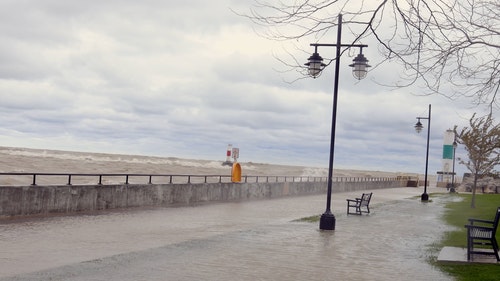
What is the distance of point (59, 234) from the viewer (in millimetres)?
13727

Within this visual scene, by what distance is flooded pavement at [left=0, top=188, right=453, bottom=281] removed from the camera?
9594 mm

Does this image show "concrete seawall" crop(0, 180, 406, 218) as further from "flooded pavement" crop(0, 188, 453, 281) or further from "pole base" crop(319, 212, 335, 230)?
"pole base" crop(319, 212, 335, 230)

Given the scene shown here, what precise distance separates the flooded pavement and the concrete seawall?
3.15ft

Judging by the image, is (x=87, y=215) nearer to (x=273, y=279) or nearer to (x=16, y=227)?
(x=16, y=227)

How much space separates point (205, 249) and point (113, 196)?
959 cm

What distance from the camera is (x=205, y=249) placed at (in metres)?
12.0

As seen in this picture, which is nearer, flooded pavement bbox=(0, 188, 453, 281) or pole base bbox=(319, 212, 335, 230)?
flooded pavement bbox=(0, 188, 453, 281)

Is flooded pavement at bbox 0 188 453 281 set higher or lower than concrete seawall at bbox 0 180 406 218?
lower

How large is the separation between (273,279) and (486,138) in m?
26.2

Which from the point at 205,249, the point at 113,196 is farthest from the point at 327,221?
the point at 113,196

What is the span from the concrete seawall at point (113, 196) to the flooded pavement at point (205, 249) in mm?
961

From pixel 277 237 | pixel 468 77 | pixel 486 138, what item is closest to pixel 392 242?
pixel 277 237

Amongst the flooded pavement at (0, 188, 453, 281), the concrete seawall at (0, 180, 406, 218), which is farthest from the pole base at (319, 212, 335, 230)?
the concrete seawall at (0, 180, 406, 218)

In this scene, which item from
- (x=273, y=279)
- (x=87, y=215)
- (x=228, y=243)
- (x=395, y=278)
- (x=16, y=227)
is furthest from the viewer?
(x=87, y=215)
